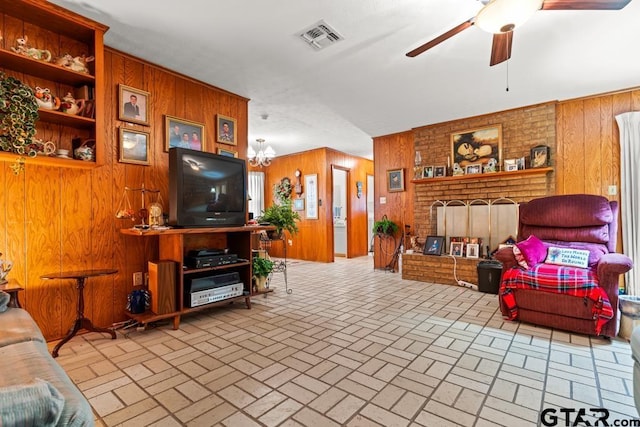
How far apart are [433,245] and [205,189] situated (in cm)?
349

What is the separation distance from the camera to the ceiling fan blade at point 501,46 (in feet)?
6.69

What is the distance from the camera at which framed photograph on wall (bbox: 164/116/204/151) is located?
10.5 ft

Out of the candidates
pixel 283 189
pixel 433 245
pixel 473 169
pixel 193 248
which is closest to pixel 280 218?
pixel 193 248

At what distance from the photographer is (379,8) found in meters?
2.22

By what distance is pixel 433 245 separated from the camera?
15.8 ft

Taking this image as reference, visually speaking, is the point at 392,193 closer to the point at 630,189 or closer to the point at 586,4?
the point at 630,189

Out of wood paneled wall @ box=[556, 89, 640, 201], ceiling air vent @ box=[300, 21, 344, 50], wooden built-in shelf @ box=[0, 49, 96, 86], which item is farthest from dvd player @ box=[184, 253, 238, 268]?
wood paneled wall @ box=[556, 89, 640, 201]

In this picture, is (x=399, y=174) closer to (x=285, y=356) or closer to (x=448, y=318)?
(x=448, y=318)

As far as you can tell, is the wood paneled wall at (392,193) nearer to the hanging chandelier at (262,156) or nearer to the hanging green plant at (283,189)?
the hanging chandelier at (262,156)

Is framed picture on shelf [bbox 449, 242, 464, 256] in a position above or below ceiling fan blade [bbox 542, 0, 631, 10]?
below

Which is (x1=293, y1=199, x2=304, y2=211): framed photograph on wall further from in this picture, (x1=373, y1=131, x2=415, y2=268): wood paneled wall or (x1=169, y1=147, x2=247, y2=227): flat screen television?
(x1=169, y1=147, x2=247, y2=227): flat screen television

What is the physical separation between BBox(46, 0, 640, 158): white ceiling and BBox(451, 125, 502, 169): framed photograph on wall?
0.33m

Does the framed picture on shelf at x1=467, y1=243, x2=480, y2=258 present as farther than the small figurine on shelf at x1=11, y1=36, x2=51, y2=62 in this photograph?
Yes

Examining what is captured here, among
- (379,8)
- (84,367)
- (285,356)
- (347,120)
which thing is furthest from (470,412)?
(347,120)
